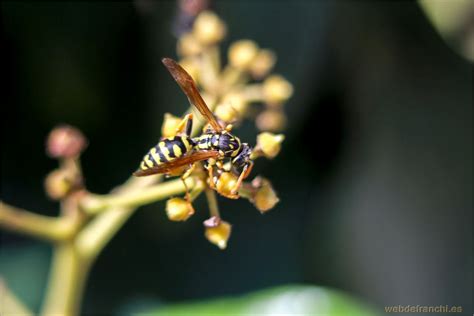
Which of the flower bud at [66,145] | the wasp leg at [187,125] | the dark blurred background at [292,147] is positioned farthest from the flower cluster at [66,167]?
the dark blurred background at [292,147]

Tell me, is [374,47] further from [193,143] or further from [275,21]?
[193,143]

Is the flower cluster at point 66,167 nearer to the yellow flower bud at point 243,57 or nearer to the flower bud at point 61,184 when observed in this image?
the flower bud at point 61,184

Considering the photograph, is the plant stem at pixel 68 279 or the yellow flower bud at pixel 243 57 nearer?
the plant stem at pixel 68 279

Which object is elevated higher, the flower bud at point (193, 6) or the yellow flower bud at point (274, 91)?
the flower bud at point (193, 6)

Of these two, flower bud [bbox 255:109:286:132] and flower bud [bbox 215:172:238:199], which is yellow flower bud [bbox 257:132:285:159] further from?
flower bud [bbox 255:109:286:132]

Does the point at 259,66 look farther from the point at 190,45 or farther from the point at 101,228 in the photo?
the point at 101,228

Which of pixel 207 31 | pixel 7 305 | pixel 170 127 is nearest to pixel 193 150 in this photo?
pixel 170 127

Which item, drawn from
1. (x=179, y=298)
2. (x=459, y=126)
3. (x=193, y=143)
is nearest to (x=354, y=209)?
(x=459, y=126)
